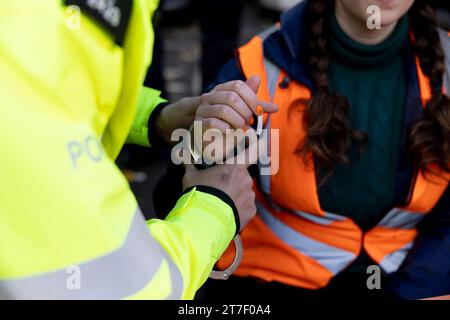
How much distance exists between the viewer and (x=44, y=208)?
34.0 inches

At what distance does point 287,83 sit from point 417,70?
1.17 feet

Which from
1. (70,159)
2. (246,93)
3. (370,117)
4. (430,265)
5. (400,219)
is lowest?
(430,265)

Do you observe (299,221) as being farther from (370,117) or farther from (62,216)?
(62,216)

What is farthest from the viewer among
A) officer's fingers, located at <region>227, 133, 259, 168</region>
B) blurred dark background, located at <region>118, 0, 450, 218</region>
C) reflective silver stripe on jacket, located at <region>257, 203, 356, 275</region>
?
blurred dark background, located at <region>118, 0, 450, 218</region>

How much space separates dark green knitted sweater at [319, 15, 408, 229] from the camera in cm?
174

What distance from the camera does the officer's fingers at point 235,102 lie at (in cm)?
137

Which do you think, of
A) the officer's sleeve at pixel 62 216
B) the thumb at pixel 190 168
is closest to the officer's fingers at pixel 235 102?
the thumb at pixel 190 168

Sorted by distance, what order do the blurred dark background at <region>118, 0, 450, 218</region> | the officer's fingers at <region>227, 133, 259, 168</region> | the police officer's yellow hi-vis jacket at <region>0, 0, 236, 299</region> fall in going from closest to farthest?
the police officer's yellow hi-vis jacket at <region>0, 0, 236, 299</region>, the officer's fingers at <region>227, 133, 259, 168</region>, the blurred dark background at <region>118, 0, 450, 218</region>

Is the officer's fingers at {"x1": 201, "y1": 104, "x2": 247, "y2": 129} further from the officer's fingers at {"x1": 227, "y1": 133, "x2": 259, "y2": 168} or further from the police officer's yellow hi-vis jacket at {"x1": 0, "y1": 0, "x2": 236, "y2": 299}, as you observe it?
the police officer's yellow hi-vis jacket at {"x1": 0, "y1": 0, "x2": 236, "y2": 299}

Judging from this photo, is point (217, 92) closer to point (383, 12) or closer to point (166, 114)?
point (166, 114)

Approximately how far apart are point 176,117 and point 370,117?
0.55 m

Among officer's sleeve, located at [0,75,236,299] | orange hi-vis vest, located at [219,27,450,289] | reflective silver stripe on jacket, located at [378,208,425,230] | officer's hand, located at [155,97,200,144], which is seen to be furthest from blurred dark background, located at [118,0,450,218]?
reflective silver stripe on jacket, located at [378,208,425,230]

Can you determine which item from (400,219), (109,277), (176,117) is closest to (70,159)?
(109,277)

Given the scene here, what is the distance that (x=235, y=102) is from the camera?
138cm
